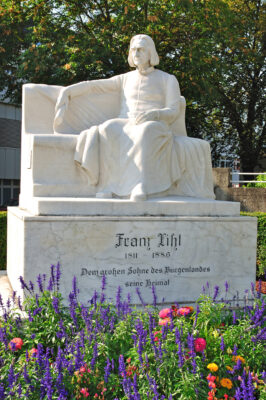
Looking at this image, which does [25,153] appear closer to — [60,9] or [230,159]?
[60,9]

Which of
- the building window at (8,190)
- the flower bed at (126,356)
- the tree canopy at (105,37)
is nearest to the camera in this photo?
the flower bed at (126,356)

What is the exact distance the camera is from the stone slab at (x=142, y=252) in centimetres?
414

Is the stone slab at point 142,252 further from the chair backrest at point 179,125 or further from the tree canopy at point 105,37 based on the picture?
the tree canopy at point 105,37

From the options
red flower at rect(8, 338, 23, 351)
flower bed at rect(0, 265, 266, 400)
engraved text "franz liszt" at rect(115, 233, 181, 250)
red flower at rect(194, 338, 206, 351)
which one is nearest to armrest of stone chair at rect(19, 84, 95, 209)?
engraved text "franz liszt" at rect(115, 233, 181, 250)

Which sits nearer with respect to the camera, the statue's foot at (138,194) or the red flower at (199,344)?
the red flower at (199,344)

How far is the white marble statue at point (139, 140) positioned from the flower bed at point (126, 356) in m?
1.66

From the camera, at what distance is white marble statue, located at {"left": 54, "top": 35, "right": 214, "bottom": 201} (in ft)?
15.5

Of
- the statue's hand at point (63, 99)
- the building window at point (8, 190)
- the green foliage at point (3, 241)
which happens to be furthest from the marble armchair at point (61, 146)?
the building window at point (8, 190)

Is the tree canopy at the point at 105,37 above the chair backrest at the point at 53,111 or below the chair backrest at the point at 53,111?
above

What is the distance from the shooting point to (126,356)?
2877mm

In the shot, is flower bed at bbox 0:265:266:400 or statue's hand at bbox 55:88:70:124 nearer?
flower bed at bbox 0:265:266:400

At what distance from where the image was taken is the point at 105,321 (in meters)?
3.00

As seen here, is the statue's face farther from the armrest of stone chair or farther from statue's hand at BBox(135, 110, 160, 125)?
the armrest of stone chair

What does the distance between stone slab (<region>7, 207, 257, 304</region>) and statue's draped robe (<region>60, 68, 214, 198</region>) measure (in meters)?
0.54
